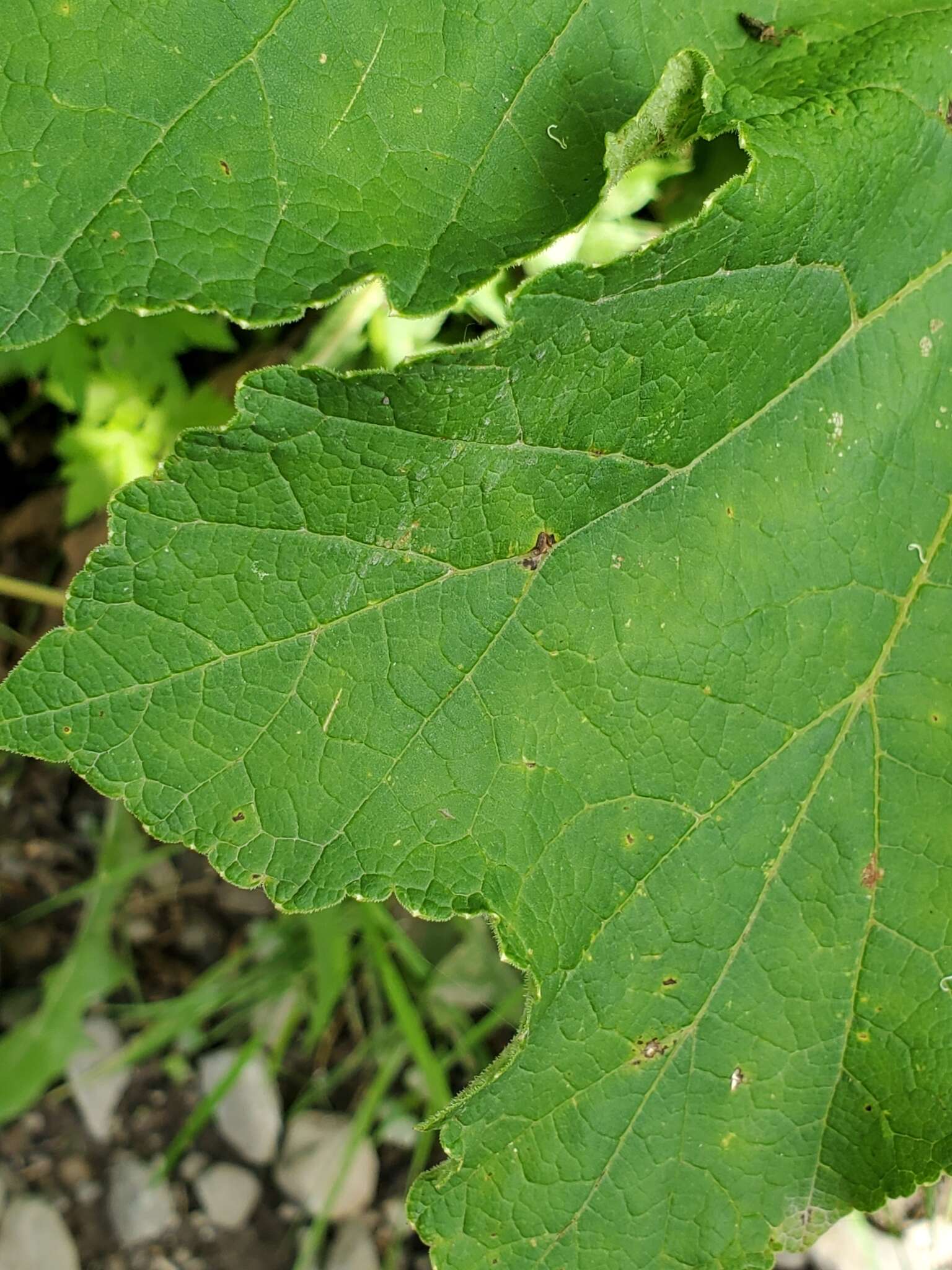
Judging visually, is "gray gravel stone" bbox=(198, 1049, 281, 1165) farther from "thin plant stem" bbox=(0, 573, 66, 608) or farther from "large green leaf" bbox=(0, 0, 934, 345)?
"large green leaf" bbox=(0, 0, 934, 345)

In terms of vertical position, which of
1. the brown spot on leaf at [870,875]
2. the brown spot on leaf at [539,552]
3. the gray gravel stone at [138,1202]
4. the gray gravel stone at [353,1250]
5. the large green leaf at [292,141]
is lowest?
the gray gravel stone at [353,1250]

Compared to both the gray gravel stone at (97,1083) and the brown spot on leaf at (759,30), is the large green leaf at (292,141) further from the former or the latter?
the gray gravel stone at (97,1083)

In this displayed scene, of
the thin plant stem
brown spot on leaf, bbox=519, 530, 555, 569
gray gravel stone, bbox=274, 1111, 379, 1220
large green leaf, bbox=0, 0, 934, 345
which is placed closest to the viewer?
large green leaf, bbox=0, 0, 934, 345

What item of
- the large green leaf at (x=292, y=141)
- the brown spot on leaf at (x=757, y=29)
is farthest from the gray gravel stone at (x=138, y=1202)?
the brown spot on leaf at (x=757, y=29)

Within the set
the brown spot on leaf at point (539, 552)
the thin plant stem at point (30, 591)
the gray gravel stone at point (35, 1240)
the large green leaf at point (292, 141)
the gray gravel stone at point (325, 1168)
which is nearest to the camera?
the large green leaf at point (292, 141)

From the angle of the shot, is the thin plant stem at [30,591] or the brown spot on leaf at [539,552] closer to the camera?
the brown spot on leaf at [539,552]

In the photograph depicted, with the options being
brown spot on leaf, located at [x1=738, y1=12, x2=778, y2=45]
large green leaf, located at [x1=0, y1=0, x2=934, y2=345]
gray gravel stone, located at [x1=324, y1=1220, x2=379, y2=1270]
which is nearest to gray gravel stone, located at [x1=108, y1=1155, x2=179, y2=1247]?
gray gravel stone, located at [x1=324, y1=1220, x2=379, y2=1270]
